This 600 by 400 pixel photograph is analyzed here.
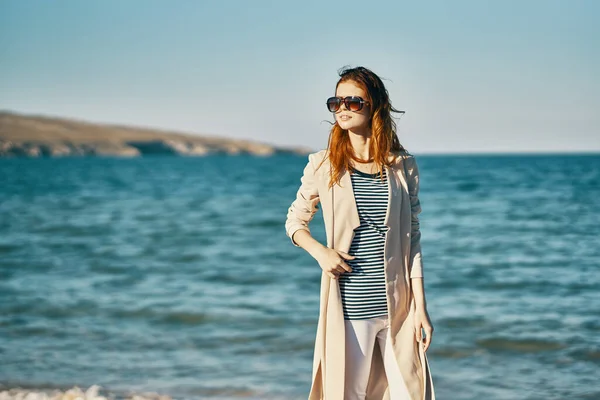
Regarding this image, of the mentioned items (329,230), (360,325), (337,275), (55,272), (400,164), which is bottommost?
(55,272)

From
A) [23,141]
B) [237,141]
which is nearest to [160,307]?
[23,141]

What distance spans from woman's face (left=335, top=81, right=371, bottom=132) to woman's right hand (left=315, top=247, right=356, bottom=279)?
58cm

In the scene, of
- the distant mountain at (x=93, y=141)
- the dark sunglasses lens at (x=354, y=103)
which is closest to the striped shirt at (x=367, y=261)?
the dark sunglasses lens at (x=354, y=103)

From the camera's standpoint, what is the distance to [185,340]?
805 cm

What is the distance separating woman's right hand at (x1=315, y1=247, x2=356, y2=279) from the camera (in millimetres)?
3156

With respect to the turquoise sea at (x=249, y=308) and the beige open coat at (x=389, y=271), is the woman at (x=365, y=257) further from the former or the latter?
the turquoise sea at (x=249, y=308)

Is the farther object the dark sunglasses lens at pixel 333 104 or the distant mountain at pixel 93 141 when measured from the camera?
the distant mountain at pixel 93 141

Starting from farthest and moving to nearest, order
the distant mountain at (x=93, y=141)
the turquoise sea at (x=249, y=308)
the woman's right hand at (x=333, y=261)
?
1. the distant mountain at (x=93, y=141)
2. the turquoise sea at (x=249, y=308)
3. the woman's right hand at (x=333, y=261)

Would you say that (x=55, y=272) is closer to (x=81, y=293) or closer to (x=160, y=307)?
(x=81, y=293)

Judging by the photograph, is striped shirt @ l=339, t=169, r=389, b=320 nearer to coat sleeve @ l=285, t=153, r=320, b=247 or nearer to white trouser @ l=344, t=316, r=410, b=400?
white trouser @ l=344, t=316, r=410, b=400

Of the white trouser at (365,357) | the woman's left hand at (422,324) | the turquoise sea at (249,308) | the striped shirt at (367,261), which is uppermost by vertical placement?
the striped shirt at (367,261)

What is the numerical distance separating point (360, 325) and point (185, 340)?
16.9ft

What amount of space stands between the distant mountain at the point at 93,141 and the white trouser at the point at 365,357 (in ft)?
455

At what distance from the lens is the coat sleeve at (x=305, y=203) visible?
331 centimetres
